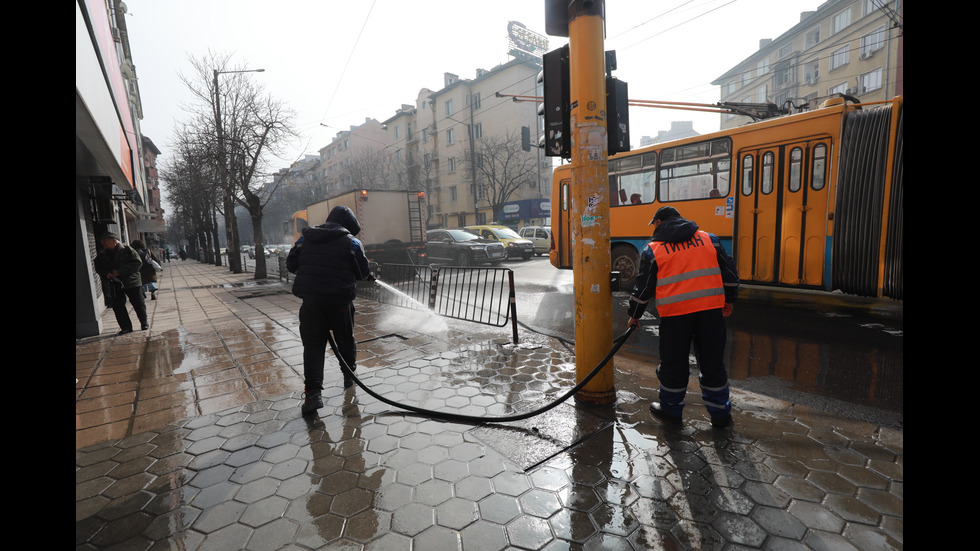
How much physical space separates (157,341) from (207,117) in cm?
1400

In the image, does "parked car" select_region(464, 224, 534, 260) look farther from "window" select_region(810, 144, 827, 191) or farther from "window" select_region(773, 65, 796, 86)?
"window" select_region(773, 65, 796, 86)

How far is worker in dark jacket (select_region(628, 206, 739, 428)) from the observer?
327 cm

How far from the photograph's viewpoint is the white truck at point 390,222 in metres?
14.8

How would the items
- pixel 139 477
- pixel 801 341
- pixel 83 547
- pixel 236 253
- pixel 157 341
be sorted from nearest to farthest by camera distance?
1. pixel 83 547
2. pixel 139 477
3. pixel 801 341
4. pixel 157 341
5. pixel 236 253

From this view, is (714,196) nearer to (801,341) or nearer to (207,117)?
(801,341)

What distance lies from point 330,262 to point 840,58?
138 ft

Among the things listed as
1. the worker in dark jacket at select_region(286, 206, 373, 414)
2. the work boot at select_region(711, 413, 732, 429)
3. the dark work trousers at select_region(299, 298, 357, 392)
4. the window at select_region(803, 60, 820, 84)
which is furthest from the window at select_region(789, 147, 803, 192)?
the window at select_region(803, 60, 820, 84)

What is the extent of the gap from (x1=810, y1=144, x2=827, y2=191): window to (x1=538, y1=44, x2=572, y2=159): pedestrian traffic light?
18.8 feet

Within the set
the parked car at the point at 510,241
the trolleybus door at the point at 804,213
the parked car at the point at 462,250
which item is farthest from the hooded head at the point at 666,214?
the parked car at the point at 510,241

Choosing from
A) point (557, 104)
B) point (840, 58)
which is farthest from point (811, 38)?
point (557, 104)

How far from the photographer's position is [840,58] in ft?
105
